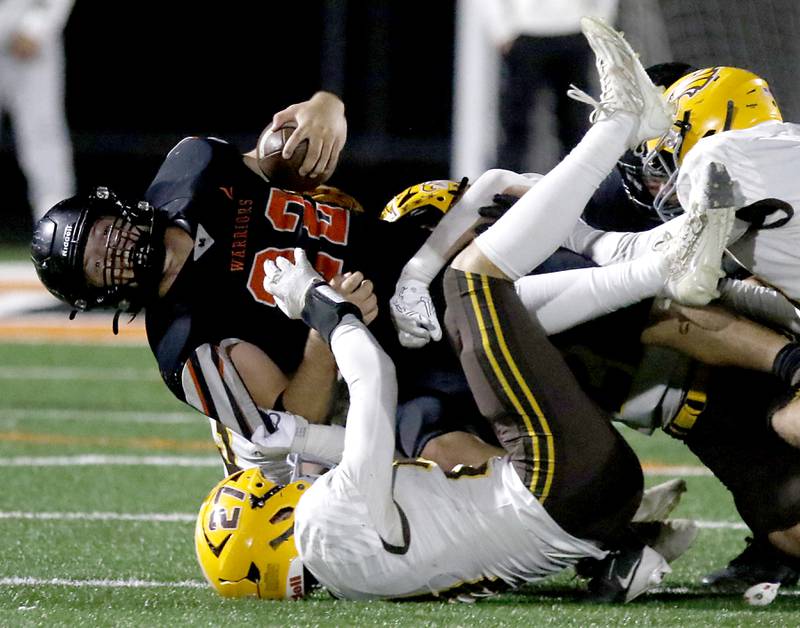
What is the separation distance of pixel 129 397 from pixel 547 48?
2.70 m

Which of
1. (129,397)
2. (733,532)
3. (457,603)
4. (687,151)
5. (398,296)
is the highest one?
(687,151)

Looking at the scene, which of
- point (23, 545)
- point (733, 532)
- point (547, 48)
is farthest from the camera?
point (547, 48)

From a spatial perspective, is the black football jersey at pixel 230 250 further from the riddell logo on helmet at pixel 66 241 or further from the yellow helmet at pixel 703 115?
the yellow helmet at pixel 703 115

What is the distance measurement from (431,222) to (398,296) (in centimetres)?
42

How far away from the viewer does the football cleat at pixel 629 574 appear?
3.05m

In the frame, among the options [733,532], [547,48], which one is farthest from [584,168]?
[547,48]

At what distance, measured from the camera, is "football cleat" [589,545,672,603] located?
305cm

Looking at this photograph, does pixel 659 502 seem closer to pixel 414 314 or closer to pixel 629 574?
pixel 629 574

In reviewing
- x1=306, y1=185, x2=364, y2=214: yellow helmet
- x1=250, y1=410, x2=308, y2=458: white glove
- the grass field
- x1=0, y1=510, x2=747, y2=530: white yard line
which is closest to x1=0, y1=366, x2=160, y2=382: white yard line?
the grass field

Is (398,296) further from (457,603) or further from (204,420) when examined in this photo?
(204,420)

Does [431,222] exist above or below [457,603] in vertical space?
above

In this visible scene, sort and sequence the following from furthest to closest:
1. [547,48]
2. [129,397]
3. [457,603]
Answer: [547,48], [129,397], [457,603]

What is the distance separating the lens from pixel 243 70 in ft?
38.4

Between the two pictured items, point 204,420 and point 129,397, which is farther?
point 129,397
